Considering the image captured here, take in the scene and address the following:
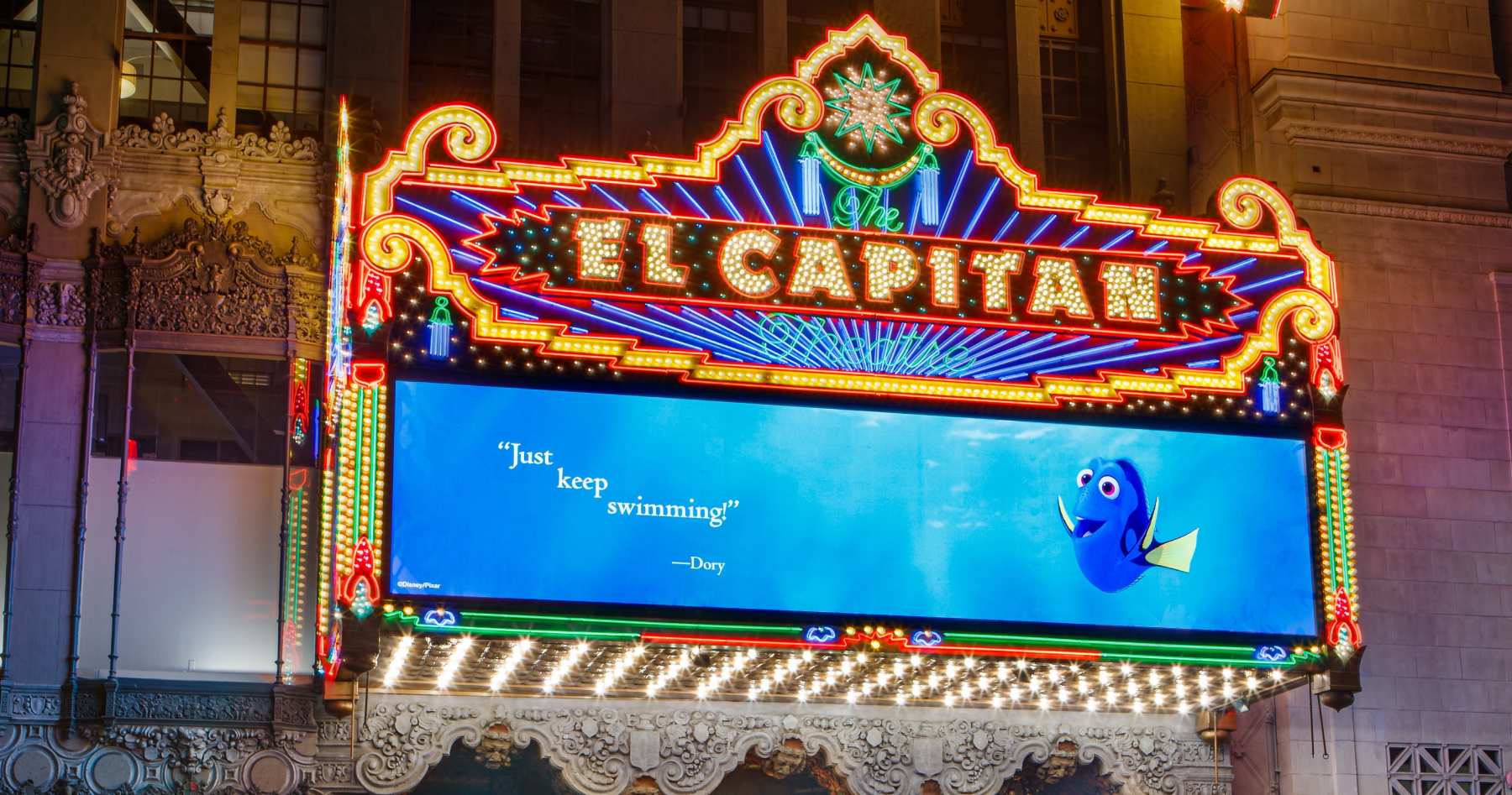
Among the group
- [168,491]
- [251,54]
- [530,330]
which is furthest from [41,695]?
[251,54]

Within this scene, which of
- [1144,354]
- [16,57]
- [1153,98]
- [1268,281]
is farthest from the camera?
[1153,98]

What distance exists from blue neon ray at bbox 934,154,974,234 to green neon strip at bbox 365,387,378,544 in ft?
23.1

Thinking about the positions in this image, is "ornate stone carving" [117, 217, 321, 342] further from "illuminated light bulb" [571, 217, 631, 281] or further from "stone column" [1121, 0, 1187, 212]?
"stone column" [1121, 0, 1187, 212]

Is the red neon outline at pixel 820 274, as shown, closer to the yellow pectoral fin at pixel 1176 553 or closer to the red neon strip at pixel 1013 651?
the red neon strip at pixel 1013 651

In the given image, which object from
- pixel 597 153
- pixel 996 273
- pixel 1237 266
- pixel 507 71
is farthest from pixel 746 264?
pixel 1237 266

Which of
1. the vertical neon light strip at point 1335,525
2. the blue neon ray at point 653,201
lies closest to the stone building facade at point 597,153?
the vertical neon light strip at point 1335,525

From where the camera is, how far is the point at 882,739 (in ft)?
81.6

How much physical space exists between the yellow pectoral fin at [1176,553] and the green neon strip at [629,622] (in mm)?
4277

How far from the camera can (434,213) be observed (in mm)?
22531

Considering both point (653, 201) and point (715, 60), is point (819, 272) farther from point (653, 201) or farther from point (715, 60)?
point (715, 60)

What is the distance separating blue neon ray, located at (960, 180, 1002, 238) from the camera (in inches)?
955

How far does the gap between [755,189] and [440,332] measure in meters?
4.19

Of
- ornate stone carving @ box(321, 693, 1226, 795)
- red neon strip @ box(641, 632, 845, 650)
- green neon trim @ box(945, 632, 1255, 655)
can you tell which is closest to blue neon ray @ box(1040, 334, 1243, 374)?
green neon trim @ box(945, 632, 1255, 655)

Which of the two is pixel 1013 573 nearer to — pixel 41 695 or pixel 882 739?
pixel 882 739
